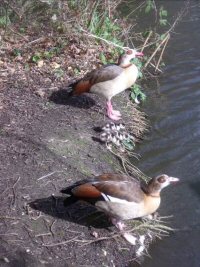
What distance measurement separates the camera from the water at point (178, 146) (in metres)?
6.41

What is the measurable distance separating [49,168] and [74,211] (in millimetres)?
867

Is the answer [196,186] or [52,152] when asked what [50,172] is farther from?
[196,186]

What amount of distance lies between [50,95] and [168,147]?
225 centimetres

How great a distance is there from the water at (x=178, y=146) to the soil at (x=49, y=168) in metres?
0.45

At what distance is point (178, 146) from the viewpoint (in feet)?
28.4

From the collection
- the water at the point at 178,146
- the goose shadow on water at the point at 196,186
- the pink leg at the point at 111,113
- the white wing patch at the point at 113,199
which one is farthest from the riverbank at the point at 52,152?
the goose shadow on water at the point at 196,186

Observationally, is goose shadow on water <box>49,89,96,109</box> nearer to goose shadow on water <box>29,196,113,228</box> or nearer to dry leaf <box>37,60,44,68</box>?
dry leaf <box>37,60,44,68</box>

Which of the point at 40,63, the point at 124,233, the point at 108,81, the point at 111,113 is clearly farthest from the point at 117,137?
the point at 40,63

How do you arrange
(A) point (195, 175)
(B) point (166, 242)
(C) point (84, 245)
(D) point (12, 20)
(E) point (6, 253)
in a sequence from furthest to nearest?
(D) point (12, 20), (A) point (195, 175), (B) point (166, 242), (C) point (84, 245), (E) point (6, 253)

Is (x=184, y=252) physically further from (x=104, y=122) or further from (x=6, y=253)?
(x=104, y=122)

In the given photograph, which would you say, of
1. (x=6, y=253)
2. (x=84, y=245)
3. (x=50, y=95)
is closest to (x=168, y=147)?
(x=50, y=95)

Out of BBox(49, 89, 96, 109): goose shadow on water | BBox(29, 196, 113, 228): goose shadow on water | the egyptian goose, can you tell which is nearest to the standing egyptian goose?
BBox(49, 89, 96, 109): goose shadow on water

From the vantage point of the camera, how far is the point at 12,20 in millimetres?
11508

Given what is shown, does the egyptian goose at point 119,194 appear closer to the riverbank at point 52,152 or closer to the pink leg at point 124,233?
the pink leg at point 124,233
